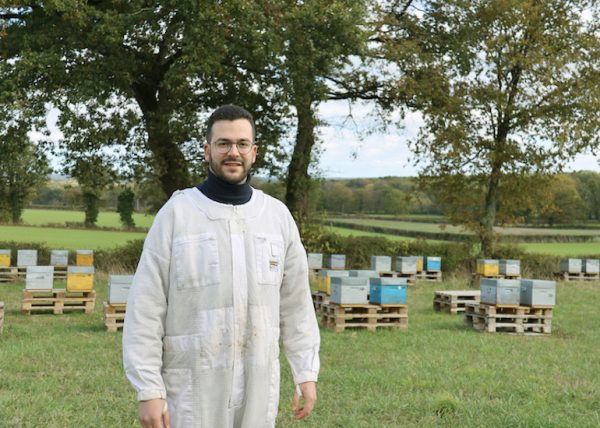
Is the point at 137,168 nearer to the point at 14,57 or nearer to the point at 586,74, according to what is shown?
the point at 14,57

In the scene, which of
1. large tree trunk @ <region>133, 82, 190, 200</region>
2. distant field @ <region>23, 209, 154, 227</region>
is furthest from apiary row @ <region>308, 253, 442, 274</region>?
distant field @ <region>23, 209, 154, 227</region>

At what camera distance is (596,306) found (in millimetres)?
15477

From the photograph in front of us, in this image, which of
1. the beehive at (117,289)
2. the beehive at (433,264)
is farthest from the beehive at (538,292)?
the beehive at (433,264)

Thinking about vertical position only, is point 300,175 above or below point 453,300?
above

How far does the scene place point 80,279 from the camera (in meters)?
12.9

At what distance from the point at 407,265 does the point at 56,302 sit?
33.7 feet

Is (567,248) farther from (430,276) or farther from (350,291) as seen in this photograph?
(350,291)

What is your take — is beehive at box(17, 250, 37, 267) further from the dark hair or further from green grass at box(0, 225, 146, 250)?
the dark hair

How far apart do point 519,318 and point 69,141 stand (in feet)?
45.6

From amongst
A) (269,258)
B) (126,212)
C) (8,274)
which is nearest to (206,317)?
(269,258)

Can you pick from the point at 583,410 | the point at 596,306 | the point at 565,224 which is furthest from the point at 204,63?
the point at 565,224

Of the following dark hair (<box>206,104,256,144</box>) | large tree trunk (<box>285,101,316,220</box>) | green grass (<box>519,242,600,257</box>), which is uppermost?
large tree trunk (<box>285,101,316,220</box>)

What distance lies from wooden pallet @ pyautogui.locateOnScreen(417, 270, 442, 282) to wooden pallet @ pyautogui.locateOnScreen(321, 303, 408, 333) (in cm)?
912

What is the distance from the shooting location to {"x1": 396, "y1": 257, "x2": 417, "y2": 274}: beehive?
19.7 meters
